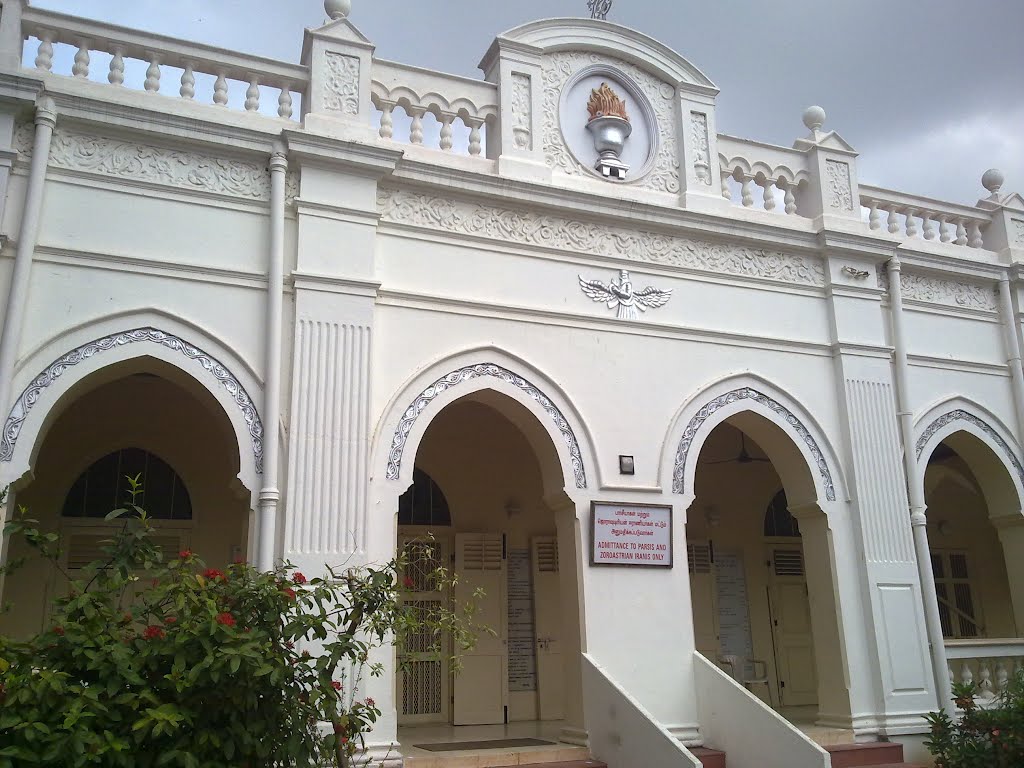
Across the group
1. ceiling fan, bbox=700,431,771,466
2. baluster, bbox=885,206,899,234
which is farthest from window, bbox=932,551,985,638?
baluster, bbox=885,206,899,234

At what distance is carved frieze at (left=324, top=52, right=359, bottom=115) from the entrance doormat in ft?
15.9

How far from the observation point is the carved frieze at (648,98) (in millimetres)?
8422

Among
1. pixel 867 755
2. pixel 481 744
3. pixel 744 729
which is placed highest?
pixel 744 729

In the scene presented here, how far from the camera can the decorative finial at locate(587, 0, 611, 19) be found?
368 inches

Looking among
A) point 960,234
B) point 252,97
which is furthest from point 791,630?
point 252,97

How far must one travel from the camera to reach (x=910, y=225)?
997 cm

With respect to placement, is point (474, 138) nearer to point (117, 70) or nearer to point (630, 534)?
point (117, 70)

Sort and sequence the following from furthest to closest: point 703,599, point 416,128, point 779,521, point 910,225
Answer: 1. point 779,521
2. point 703,599
3. point 910,225
4. point 416,128

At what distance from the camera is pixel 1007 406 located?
9.82 m

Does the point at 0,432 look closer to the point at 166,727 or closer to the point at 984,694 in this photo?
the point at 166,727

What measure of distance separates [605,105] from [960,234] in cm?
438

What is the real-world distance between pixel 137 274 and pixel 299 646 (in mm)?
2755

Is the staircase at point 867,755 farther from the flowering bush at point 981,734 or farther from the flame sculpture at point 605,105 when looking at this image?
Answer: the flame sculpture at point 605,105

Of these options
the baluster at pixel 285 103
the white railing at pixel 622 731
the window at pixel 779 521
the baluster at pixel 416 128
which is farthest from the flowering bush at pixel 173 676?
the window at pixel 779 521
